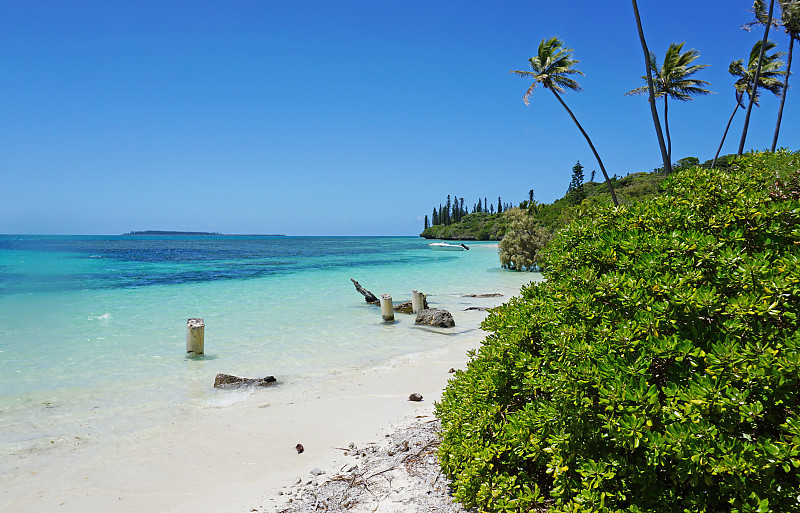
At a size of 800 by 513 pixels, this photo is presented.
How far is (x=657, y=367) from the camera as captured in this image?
7.85ft

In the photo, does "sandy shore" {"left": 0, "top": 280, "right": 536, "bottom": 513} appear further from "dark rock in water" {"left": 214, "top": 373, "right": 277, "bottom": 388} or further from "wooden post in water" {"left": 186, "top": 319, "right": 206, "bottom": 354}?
"wooden post in water" {"left": 186, "top": 319, "right": 206, "bottom": 354}

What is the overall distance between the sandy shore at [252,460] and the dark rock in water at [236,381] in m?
0.36

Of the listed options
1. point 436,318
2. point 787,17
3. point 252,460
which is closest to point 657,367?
point 252,460

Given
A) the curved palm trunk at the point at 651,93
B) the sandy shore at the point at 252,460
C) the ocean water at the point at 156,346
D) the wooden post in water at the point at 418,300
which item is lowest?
the ocean water at the point at 156,346

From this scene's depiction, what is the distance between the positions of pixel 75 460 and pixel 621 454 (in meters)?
5.89

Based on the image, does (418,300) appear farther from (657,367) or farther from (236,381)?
(657,367)

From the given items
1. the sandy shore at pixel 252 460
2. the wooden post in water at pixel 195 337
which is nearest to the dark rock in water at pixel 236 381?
the sandy shore at pixel 252 460

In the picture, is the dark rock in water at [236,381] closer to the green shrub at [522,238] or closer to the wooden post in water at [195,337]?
the wooden post in water at [195,337]

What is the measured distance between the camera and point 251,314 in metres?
15.3

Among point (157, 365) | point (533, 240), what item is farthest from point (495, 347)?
point (533, 240)

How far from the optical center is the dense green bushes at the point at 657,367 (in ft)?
6.50

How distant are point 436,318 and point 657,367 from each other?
1054 cm

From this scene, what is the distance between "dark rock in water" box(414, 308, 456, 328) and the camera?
41.9 feet

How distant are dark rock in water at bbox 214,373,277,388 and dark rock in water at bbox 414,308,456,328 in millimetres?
6037
